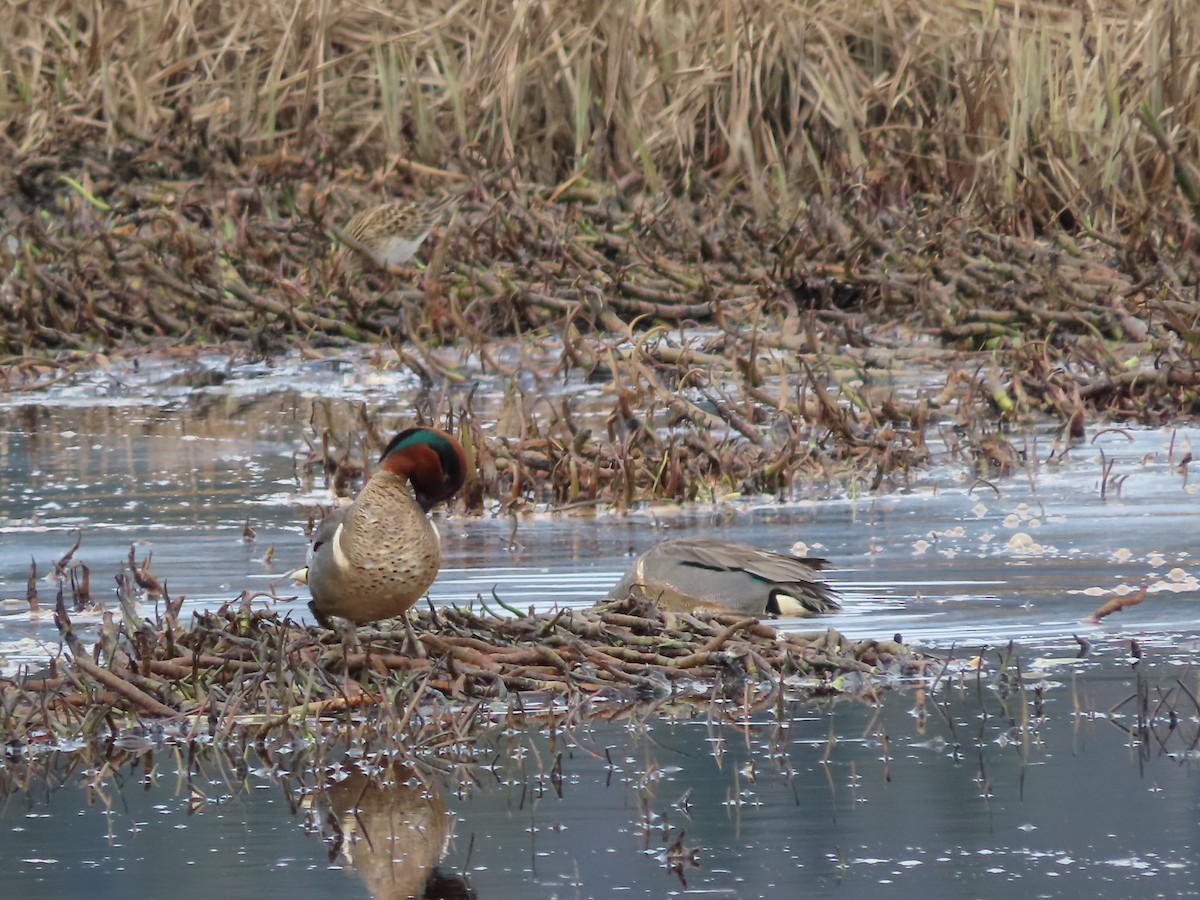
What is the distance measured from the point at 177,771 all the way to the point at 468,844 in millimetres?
955

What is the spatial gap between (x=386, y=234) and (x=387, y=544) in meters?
8.13

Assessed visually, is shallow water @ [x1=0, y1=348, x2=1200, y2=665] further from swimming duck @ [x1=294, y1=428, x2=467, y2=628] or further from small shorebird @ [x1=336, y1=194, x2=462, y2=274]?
small shorebird @ [x1=336, y1=194, x2=462, y2=274]

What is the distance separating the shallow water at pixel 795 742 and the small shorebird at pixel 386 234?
13.2 ft

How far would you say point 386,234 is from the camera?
1417 cm

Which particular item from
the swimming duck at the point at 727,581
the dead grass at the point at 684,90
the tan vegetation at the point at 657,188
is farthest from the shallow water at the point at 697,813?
the dead grass at the point at 684,90

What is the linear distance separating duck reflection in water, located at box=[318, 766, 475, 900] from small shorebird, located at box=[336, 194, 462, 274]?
887cm

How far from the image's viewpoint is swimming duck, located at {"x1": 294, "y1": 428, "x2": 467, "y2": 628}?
20.3 ft

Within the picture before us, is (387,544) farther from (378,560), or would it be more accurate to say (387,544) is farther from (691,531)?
Result: (691,531)

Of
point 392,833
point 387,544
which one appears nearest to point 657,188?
point 387,544

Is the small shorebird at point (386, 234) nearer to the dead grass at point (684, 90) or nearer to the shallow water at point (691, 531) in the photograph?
the dead grass at point (684, 90)

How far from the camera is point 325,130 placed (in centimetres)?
1675

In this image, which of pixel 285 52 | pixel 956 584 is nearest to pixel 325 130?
pixel 285 52

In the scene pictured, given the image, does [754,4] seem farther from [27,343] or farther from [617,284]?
[27,343]

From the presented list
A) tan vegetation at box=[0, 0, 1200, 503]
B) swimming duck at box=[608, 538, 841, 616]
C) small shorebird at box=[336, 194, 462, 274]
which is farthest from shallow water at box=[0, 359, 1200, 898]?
small shorebird at box=[336, 194, 462, 274]
